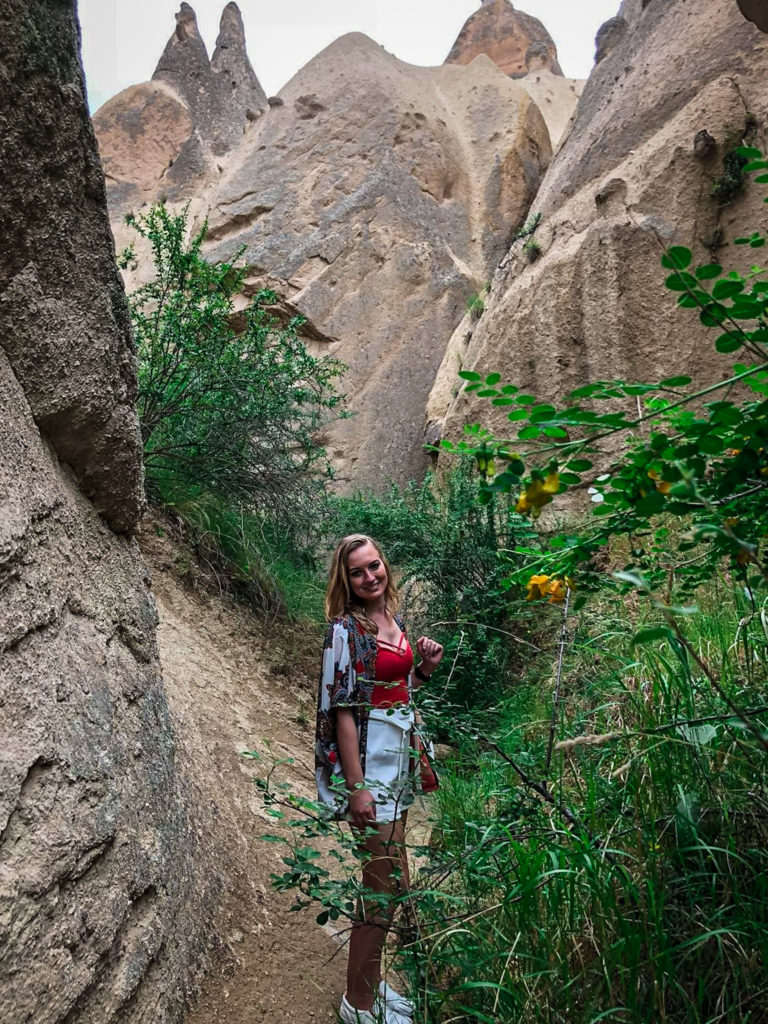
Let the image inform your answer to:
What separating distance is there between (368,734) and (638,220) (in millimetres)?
7443

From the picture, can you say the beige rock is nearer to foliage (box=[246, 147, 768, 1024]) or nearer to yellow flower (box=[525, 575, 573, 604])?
foliage (box=[246, 147, 768, 1024])

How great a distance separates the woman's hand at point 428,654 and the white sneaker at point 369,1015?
0.95 metres

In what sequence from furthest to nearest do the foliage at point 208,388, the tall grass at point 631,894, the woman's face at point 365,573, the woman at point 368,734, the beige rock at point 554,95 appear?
the beige rock at point 554,95
the foliage at point 208,388
the woman's face at point 365,573
the woman at point 368,734
the tall grass at point 631,894

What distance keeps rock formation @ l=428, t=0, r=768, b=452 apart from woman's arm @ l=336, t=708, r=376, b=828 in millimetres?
6257

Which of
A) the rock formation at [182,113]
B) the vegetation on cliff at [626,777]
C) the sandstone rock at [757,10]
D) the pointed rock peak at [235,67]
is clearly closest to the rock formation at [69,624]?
the vegetation on cliff at [626,777]

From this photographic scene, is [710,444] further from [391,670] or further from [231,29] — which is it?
[231,29]

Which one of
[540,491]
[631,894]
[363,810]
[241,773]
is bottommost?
[241,773]

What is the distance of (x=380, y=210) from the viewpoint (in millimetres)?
13852

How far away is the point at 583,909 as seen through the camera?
5.80 ft

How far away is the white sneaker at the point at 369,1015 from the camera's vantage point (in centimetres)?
192

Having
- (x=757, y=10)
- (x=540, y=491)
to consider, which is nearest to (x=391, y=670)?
(x=540, y=491)

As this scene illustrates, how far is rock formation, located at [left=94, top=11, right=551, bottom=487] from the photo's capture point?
1264cm

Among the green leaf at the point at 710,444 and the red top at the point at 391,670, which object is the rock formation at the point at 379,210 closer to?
the red top at the point at 391,670

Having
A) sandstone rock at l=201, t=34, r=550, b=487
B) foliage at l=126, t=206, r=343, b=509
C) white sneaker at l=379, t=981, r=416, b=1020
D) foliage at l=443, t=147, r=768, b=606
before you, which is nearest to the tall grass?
white sneaker at l=379, t=981, r=416, b=1020
